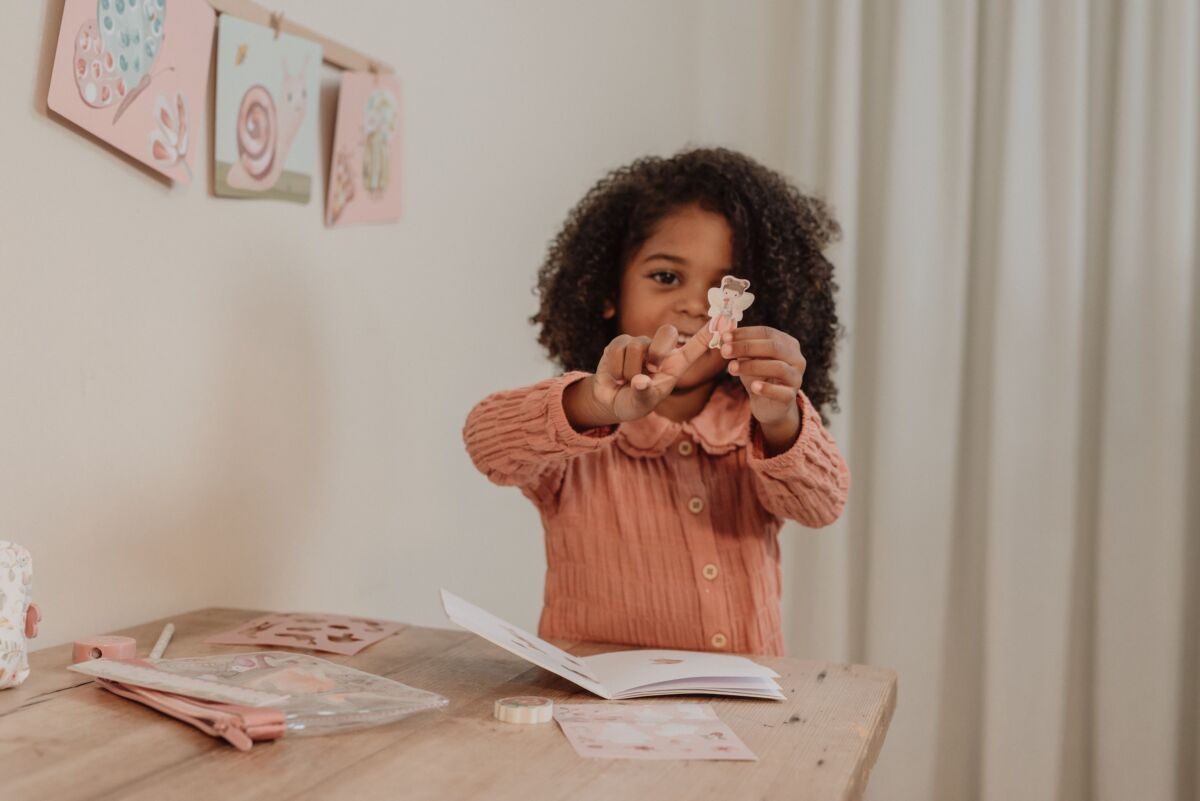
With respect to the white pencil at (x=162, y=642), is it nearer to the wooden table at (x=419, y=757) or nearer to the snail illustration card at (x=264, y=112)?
the wooden table at (x=419, y=757)

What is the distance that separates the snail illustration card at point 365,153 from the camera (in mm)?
1310

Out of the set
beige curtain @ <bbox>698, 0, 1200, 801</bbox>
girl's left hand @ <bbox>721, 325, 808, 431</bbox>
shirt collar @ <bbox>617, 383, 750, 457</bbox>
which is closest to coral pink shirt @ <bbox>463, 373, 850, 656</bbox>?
shirt collar @ <bbox>617, 383, 750, 457</bbox>

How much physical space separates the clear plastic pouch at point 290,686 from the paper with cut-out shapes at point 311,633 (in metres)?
0.08

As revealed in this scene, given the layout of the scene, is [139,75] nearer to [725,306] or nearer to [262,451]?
[262,451]

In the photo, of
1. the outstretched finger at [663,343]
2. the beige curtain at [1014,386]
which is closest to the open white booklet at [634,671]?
the outstretched finger at [663,343]

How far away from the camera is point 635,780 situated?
0.64 meters

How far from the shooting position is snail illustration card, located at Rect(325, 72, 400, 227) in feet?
4.30

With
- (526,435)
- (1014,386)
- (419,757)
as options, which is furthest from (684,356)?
(1014,386)

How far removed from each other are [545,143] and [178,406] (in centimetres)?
87

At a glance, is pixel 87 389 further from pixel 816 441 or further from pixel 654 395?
pixel 816 441

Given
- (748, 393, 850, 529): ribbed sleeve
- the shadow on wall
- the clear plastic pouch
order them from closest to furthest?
the clear plastic pouch < (748, 393, 850, 529): ribbed sleeve < the shadow on wall

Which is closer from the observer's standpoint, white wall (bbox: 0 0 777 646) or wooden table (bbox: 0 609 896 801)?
wooden table (bbox: 0 609 896 801)

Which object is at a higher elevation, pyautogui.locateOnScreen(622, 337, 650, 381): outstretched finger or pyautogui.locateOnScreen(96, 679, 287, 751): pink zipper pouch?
pyautogui.locateOnScreen(622, 337, 650, 381): outstretched finger

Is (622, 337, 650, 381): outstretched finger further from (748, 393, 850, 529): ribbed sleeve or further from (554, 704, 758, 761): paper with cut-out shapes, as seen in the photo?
(554, 704, 758, 761): paper with cut-out shapes
